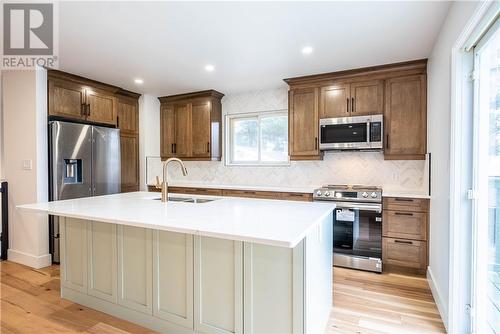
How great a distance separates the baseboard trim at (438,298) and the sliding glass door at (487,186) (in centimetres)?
29

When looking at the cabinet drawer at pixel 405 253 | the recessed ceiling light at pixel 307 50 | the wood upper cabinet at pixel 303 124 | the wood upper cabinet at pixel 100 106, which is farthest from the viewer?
the wood upper cabinet at pixel 100 106

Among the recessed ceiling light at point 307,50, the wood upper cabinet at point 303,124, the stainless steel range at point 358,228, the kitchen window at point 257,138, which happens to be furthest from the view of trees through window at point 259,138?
the recessed ceiling light at point 307,50

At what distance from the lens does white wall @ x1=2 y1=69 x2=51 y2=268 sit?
10.8 feet

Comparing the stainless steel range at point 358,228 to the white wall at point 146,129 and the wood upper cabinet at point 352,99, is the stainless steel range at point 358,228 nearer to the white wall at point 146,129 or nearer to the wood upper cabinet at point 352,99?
the wood upper cabinet at point 352,99

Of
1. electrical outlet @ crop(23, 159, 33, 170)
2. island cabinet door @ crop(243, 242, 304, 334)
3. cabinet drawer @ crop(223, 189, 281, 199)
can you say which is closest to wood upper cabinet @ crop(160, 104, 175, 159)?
cabinet drawer @ crop(223, 189, 281, 199)

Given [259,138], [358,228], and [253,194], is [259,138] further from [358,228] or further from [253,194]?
[358,228]

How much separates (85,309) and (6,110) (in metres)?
2.88

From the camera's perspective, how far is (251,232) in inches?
52.7

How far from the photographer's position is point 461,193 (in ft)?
6.22

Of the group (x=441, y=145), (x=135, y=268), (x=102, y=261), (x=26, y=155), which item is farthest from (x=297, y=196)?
(x=26, y=155)

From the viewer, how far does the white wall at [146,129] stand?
4.80 m

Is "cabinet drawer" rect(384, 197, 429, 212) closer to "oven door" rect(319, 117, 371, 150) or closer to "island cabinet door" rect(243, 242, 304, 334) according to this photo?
"oven door" rect(319, 117, 371, 150)

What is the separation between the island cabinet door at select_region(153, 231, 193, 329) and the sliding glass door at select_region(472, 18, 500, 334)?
1.89m

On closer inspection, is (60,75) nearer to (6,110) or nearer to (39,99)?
(39,99)
